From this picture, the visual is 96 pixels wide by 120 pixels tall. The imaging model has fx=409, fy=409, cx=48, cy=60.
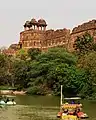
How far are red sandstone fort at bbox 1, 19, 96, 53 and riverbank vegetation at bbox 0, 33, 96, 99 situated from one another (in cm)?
569

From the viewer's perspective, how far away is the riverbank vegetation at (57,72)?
4654 centimetres

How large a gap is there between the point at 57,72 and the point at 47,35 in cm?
2387

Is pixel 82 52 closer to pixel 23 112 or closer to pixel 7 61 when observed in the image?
pixel 7 61

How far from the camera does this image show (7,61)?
63.5 meters

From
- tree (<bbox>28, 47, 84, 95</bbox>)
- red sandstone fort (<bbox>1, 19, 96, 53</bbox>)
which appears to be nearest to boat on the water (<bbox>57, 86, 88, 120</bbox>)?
tree (<bbox>28, 47, 84, 95</bbox>)

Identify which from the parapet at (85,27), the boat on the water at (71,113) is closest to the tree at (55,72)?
the parapet at (85,27)

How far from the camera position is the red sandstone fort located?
6480 centimetres

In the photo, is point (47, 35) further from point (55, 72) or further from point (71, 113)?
point (71, 113)

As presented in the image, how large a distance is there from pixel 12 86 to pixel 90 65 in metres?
17.8

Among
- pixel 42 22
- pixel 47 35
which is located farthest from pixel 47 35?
pixel 42 22

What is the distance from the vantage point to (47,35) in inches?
2876

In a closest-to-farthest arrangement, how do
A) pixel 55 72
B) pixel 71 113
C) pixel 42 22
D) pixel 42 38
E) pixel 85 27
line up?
pixel 71 113 → pixel 55 72 → pixel 85 27 → pixel 42 38 → pixel 42 22

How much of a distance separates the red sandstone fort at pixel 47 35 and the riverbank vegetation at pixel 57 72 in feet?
18.7

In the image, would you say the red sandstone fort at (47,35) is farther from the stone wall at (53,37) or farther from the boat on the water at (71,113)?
the boat on the water at (71,113)
